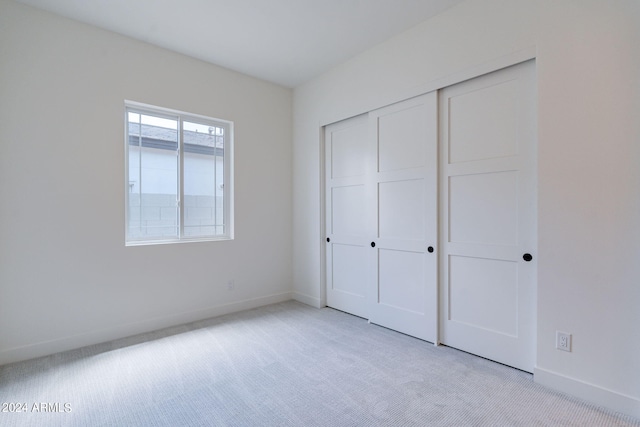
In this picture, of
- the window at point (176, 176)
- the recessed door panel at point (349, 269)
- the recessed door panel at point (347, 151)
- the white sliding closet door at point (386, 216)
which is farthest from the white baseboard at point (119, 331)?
the recessed door panel at point (347, 151)

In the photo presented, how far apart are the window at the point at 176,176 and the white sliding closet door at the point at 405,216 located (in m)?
1.85

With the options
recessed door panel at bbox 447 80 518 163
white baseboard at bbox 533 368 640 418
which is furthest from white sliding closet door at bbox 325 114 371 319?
white baseboard at bbox 533 368 640 418

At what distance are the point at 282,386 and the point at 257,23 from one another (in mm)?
3031

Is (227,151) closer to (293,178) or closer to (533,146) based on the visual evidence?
(293,178)

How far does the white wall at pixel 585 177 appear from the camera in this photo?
5.82 ft

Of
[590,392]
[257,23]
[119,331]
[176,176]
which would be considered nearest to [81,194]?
[176,176]

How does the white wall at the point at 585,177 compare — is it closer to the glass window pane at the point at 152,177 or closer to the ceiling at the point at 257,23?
the ceiling at the point at 257,23

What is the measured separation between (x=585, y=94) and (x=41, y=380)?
165 inches

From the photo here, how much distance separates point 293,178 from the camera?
4273 millimetres

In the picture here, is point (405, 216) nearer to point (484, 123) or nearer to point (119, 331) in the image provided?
point (484, 123)

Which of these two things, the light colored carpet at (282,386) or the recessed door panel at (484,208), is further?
the recessed door panel at (484,208)

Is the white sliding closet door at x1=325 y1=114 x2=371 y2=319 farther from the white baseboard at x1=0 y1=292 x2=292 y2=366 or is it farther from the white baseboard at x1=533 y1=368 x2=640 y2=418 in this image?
the white baseboard at x1=533 y1=368 x2=640 y2=418

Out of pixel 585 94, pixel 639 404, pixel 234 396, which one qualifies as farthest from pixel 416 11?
pixel 234 396

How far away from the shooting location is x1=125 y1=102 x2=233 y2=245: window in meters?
3.12
